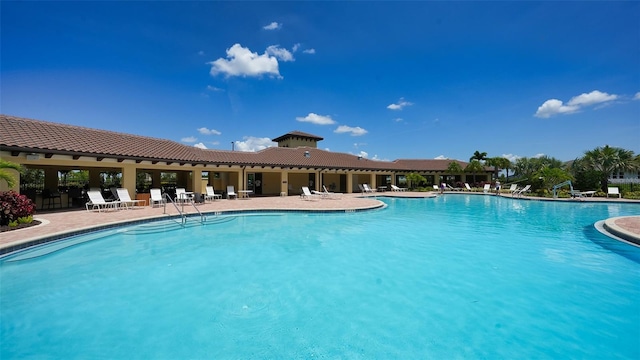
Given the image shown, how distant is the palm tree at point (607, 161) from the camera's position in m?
26.3

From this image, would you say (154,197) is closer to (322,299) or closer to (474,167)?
(322,299)

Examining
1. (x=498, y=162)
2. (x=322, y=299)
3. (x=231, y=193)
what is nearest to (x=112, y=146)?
(x=231, y=193)

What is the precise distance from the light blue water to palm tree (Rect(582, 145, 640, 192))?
26.8 meters

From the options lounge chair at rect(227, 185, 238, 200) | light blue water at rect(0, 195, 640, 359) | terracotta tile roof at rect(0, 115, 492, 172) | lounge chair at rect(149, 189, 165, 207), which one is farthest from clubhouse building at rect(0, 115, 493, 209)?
light blue water at rect(0, 195, 640, 359)

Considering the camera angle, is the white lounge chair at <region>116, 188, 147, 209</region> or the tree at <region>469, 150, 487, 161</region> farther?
the tree at <region>469, 150, 487, 161</region>

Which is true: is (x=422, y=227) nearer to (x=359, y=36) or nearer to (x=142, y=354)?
(x=142, y=354)

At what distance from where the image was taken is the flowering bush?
25.5 ft

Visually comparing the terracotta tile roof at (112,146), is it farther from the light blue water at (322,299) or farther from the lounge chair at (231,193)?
the light blue water at (322,299)

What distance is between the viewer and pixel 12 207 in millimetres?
7941

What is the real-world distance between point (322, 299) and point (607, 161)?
35.7 metres

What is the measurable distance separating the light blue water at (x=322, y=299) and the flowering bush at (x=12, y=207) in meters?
2.62

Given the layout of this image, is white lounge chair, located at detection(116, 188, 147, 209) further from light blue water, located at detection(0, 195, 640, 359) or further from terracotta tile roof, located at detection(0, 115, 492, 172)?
light blue water, located at detection(0, 195, 640, 359)

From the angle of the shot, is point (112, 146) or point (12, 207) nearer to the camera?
point (12, 207)

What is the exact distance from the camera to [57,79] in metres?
12.4
